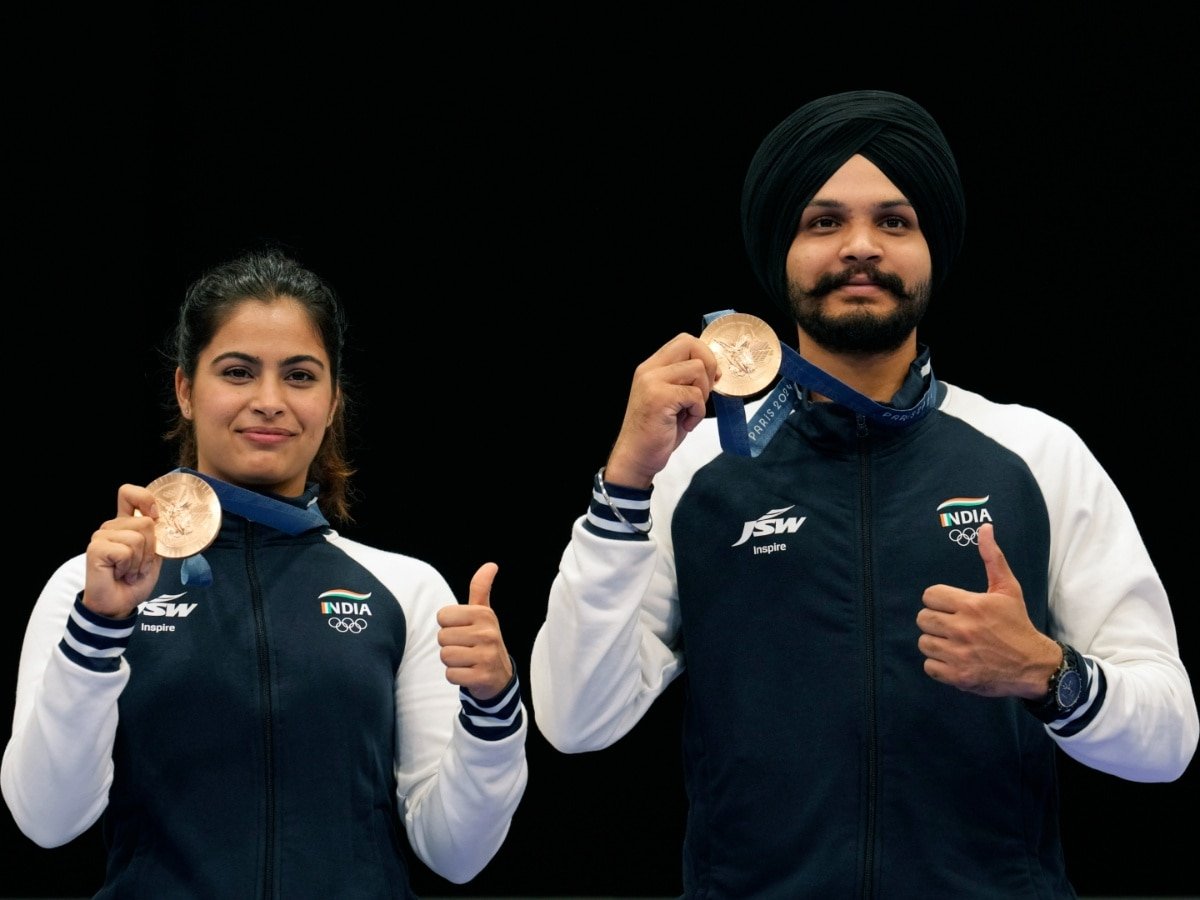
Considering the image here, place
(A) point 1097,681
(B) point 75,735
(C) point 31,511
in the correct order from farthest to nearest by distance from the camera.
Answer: (C) point 31,511 < (B) point 75,735 < (A) point 1097,681

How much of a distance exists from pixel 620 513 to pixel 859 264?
556 mm

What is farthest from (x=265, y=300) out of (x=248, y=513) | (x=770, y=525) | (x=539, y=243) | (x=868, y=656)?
(x=539, y=243)

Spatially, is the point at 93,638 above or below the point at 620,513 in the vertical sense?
below

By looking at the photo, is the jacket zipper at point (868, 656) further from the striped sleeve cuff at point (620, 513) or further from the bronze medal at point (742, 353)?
the striped sleeve cuff at point (620, 513)

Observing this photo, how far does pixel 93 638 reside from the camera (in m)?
2.60

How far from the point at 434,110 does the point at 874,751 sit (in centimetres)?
260

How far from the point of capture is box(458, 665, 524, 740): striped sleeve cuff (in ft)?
9.09

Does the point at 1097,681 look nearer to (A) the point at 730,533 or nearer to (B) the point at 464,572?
(A) the point at 730,533

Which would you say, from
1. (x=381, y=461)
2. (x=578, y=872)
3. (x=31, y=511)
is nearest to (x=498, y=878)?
(x=578, y=872)

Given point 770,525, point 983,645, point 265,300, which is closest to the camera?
point 983,645

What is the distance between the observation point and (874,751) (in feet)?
8.34

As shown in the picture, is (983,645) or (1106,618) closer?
(983,645)

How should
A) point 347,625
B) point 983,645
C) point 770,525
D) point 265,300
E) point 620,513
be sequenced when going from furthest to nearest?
point 265,300 → point 347,625 → point 770,525 → point 620,513 → point 983,645

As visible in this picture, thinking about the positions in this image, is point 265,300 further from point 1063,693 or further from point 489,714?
point 1063,693
